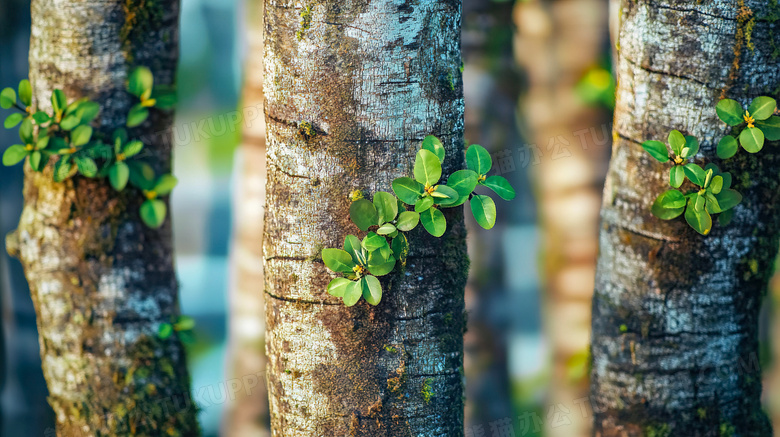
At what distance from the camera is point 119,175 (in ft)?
6.83

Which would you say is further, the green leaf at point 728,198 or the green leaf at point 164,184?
the green leaf at point 164,184

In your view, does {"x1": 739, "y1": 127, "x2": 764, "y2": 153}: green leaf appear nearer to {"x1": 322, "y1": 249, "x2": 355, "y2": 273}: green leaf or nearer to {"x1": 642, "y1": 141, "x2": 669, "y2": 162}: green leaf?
{"x1": 642, "y1": 141, "x2": 669, "y2": 162}: green leaf

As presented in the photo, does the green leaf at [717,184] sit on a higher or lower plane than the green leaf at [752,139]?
lower

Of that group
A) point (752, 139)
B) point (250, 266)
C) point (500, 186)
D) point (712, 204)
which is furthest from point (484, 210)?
point (250, 266)

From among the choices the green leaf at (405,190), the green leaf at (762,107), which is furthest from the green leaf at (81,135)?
the green leaf at (762,107)

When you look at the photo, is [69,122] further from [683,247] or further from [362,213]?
[683,247]

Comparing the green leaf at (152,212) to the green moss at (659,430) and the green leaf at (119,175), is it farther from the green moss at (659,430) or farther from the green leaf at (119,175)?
the green moss at (659,430)

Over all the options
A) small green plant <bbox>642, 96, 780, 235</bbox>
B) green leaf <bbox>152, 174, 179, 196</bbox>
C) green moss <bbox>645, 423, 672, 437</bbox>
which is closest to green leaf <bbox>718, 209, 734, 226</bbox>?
small green plant <bbox>642, 96, 780, 235</bbox>

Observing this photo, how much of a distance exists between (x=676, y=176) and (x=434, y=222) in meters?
0.72

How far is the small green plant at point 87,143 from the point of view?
2.04 m

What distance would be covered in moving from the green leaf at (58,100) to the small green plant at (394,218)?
125 centimetres

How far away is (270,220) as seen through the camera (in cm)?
156

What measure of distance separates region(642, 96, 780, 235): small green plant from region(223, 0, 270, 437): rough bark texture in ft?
7.81

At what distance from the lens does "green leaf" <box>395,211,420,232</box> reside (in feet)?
4.61
